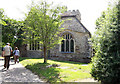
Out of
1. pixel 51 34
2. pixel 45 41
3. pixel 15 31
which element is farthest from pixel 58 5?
pixel 15 31

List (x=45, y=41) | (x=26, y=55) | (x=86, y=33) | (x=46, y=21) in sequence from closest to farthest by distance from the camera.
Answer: (x=46, y=21) → (x=45, y=41) → (x=86, y=33) → (x=26, y=55)

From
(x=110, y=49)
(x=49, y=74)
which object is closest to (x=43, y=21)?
(x=49, y=74)

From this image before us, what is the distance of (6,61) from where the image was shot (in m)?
7.48

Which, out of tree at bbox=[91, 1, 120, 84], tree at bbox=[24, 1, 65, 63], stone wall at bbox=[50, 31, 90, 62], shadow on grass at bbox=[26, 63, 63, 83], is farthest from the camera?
stone wall at bbox=[50, 31, 90, 62]

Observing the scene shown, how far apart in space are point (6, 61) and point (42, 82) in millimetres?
3834

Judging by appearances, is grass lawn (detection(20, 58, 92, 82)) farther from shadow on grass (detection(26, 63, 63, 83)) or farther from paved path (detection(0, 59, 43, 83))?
paved path (detection(0, 59, 43, 83))

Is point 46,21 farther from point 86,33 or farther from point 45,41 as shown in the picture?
point 86,33

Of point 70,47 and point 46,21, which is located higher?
point 46,21

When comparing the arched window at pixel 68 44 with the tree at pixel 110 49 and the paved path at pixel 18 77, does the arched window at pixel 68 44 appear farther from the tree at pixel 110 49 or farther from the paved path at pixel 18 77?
the tree at pixel 110 49

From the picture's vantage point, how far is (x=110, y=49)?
3639 millimetres

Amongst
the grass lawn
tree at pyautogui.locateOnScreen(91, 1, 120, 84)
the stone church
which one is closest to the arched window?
the stone church

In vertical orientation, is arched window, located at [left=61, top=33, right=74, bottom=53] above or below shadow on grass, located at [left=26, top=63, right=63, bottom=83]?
above

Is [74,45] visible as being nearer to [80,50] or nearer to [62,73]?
[80,50]

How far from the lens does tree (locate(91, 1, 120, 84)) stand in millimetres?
3467
